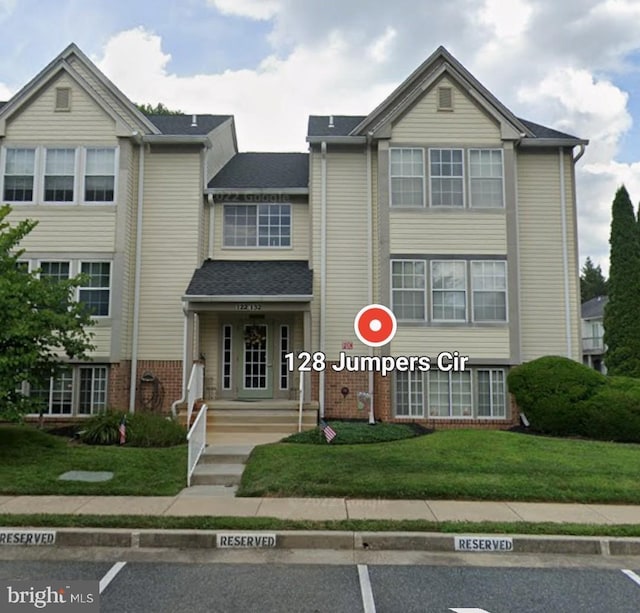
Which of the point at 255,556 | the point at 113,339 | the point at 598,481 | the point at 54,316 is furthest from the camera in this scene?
the point at 113,339

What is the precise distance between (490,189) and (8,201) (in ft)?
40.7

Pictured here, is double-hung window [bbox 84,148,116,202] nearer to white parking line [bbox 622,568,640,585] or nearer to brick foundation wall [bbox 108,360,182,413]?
brick foundation wall [bbox 108,360,182,413]

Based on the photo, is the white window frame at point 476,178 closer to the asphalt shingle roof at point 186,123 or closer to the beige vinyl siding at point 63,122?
the asphalt shingle roof at point 186,123

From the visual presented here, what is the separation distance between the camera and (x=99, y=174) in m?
14.3

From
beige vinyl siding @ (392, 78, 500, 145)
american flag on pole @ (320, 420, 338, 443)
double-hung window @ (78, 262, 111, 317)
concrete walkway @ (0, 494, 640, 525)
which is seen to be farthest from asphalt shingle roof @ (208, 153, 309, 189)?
concrete walkway @ (0, 494, 640, 525)

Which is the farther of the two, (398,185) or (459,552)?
(398,185)

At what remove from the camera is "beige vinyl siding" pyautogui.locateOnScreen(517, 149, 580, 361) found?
14.4 metres

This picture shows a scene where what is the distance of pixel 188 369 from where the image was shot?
45.8 ft

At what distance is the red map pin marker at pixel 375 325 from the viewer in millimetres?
13812

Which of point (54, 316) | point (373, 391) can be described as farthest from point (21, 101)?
point (373, 391)

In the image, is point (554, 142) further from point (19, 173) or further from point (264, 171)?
point (19, 173)

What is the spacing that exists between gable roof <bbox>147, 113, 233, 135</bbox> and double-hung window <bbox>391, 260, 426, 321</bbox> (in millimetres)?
6650

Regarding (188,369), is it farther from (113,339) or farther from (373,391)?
(373,391)

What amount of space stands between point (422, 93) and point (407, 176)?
2.18 meters
